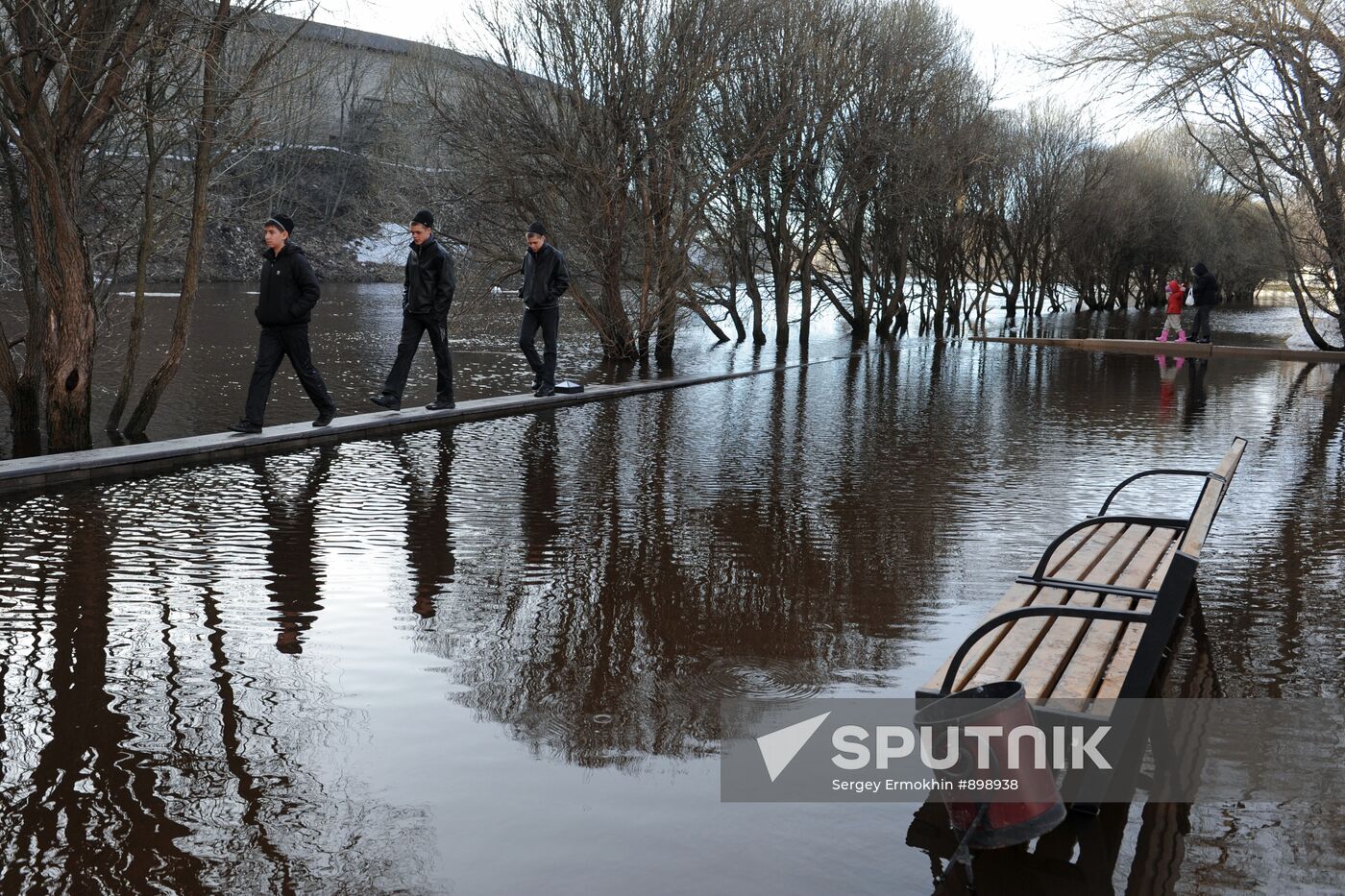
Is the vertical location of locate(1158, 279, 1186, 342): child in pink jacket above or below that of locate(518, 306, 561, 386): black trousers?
above

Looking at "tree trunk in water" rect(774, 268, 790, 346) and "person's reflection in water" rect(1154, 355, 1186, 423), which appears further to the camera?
"tree trunk in water" rect(774, 268, 790, 346)

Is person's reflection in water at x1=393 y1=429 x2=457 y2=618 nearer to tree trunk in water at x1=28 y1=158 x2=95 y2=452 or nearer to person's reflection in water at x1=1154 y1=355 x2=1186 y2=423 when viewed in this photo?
tree trunk in water at x1=28 y1=158 x2=95 y2=452

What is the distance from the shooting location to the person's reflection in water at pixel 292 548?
18.2ft

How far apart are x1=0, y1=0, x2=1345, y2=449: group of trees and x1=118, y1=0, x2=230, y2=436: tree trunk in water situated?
1.6 inches

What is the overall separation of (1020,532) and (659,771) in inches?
171

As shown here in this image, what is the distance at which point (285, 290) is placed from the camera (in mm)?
10828

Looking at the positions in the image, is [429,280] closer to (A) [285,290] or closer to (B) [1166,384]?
(A) [285,290]

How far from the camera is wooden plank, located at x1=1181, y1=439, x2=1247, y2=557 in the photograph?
3.77m

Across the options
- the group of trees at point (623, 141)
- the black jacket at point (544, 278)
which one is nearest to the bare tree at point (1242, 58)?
the group of trees at point (623, 141)

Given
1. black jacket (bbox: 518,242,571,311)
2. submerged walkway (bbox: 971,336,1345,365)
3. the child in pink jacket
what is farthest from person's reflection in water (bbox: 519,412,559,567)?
the child in pink jacket

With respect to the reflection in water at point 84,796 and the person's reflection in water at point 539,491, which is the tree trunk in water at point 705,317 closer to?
the person's reflection in water at point 539,491

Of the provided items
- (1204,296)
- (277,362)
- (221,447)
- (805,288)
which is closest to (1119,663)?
(221,447)

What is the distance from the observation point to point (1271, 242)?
63.2 metres

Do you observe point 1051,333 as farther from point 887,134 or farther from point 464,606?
point 464,606
